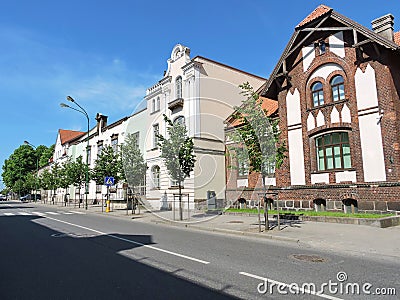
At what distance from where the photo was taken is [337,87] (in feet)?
57.6

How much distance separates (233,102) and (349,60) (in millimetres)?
12522

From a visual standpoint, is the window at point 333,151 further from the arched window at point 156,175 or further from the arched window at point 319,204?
the arched window at point 156,175

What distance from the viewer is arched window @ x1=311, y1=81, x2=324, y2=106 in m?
18.3

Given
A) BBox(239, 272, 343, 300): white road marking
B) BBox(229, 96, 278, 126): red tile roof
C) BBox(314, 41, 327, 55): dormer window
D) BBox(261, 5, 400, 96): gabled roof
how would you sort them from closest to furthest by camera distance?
1. BBox(239, 272, 343, 300): white road marking
2. BBox(261, 5, 400, 96): gabled roof
3. BBox(314, 41, 327, 55): dormer window
4. BBox(229, 96, 278, 126): red tile roof

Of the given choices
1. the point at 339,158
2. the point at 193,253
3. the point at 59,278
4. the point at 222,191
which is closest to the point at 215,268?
the point at 193,253

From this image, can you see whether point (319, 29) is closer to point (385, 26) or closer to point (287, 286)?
point (385, 26)

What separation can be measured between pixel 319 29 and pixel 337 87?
346 cm

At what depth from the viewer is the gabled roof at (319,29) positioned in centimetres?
1516

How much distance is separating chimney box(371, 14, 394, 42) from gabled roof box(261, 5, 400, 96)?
77 centimetres

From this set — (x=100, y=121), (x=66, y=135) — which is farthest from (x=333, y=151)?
(x=66, y=135)

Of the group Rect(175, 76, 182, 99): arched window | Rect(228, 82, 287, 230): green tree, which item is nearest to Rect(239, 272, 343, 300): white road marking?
Rect(228, 82, 287, 230): green tree

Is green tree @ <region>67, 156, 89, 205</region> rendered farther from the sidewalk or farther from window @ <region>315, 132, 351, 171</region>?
window @ <region>315, 132, 351, 171</region>

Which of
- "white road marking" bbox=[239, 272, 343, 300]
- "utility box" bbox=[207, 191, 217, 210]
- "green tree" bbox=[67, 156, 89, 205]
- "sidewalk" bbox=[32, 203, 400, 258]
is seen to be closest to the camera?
"white road marking" bbox=[239, 272, 343, 300]

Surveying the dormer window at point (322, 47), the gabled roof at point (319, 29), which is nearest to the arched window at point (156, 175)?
the gabled roof at point (319, 29)
